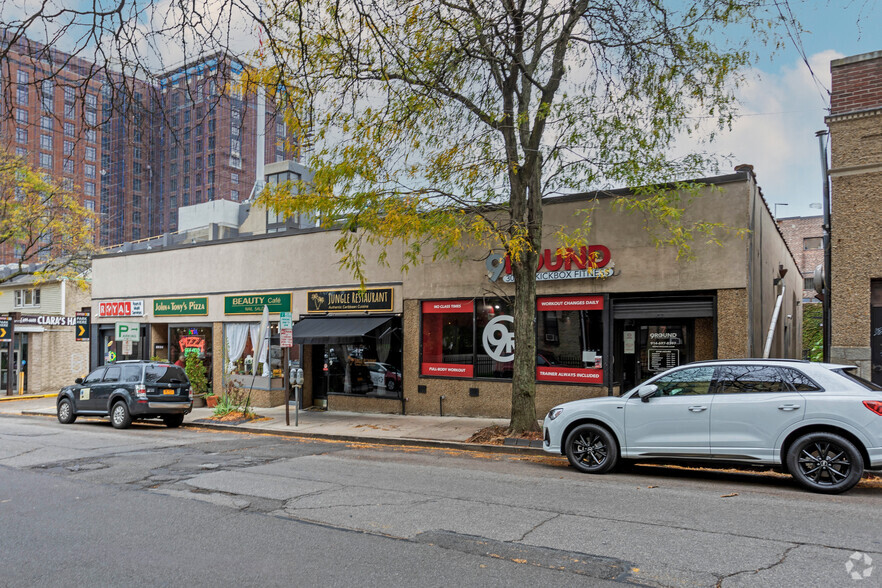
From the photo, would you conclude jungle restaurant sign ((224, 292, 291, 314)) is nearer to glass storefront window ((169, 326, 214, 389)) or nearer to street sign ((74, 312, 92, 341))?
glass storefront window ((169, 326, 214, 389))

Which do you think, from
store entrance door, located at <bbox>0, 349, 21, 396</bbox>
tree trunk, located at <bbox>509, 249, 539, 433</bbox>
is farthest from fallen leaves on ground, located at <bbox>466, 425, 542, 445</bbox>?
store entrance door, located at <bbox>0, 349, 21, 396</bbox>

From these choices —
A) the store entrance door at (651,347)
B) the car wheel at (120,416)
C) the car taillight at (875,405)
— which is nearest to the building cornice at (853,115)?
the store entrance door at (651,347)

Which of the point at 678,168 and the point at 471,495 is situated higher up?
the point at 678,168

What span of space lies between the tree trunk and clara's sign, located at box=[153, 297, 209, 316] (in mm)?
13389

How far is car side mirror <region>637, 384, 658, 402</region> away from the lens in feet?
29.4

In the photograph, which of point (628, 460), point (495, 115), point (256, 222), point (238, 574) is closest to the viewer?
point (238, 574)

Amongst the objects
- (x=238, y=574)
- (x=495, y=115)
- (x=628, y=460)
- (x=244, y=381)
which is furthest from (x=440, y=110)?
(x=244, y=381)

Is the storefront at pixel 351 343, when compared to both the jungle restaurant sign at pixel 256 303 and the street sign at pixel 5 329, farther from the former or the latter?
the street sign at pixel 5 329

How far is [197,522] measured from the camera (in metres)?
6.71

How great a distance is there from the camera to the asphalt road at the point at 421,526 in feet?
16.5

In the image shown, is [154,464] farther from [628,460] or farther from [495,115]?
[495,115]

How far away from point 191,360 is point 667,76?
1671cm

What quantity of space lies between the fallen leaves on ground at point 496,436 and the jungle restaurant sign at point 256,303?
30.3 ft

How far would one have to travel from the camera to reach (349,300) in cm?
1836
